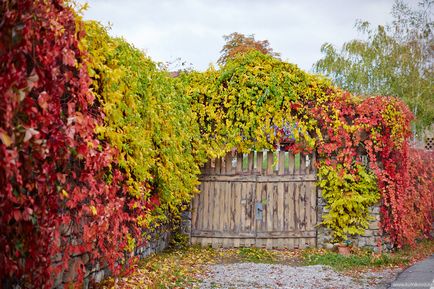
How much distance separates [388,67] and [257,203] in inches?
526

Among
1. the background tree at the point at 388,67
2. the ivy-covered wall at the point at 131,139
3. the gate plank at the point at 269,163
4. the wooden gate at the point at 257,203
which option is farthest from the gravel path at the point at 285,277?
the background tree at the point at 388,67

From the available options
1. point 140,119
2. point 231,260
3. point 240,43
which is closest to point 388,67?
point 240,43

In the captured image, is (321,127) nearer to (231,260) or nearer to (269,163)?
(269,163)

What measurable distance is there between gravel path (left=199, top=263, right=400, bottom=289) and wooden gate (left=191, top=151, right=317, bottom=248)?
72.3 inches

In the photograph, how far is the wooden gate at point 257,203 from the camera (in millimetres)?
9984

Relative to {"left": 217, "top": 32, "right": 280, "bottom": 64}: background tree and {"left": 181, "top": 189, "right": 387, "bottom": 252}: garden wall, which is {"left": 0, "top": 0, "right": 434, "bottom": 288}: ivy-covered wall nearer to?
{"left": 181, "top": 189, "right": 387, "bottom": 252}: garden wall

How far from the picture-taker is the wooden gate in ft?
32.8

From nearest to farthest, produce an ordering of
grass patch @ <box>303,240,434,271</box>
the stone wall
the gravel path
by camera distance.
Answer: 1. the stone wall
2. the gravel path
3. grass patch @ <box>303,240,434,271</box>

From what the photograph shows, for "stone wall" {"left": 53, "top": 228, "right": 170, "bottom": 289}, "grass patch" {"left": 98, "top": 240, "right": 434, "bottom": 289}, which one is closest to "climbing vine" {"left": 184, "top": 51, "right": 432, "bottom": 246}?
"grass patch" {"left": 98, "top": 240, "right": 434, "bottom": 289}

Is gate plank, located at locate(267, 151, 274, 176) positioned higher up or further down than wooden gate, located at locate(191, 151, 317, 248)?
higher up

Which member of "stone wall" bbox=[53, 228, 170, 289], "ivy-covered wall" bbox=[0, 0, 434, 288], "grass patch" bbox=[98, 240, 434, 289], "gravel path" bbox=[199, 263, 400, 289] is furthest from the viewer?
"gravel path" bbox=[199, 263, 400, 289]

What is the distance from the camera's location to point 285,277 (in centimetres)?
720

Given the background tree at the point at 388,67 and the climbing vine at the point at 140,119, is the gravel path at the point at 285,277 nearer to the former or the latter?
the climbing vine at the point at 140,119

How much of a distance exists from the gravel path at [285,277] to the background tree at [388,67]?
1409cm
